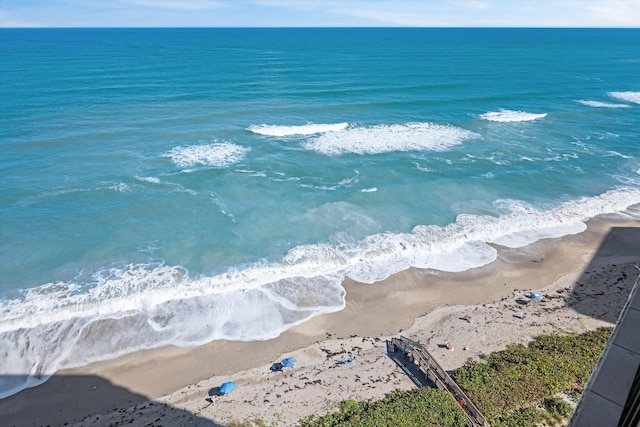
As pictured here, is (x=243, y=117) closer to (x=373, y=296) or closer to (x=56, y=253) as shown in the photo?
(x=56, y=253)

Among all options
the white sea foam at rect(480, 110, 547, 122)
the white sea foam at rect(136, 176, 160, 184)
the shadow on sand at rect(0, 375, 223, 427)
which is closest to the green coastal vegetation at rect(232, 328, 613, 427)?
the shadow on sand at rect(0, 375, 223, 427)

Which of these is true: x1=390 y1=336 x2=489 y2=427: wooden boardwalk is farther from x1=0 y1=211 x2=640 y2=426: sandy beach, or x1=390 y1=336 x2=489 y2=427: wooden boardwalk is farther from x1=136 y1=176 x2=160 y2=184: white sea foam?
x1=136 y1=176 x2=160 y2=184: white sea foam

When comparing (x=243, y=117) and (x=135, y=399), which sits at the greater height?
(x=243, y=117)

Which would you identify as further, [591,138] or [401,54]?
[401,54]

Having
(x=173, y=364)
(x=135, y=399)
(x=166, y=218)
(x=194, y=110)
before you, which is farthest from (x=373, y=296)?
(x=194, y=110)

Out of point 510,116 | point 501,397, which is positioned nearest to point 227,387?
point 501,397

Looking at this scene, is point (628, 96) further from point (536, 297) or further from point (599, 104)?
point (536, 297)
